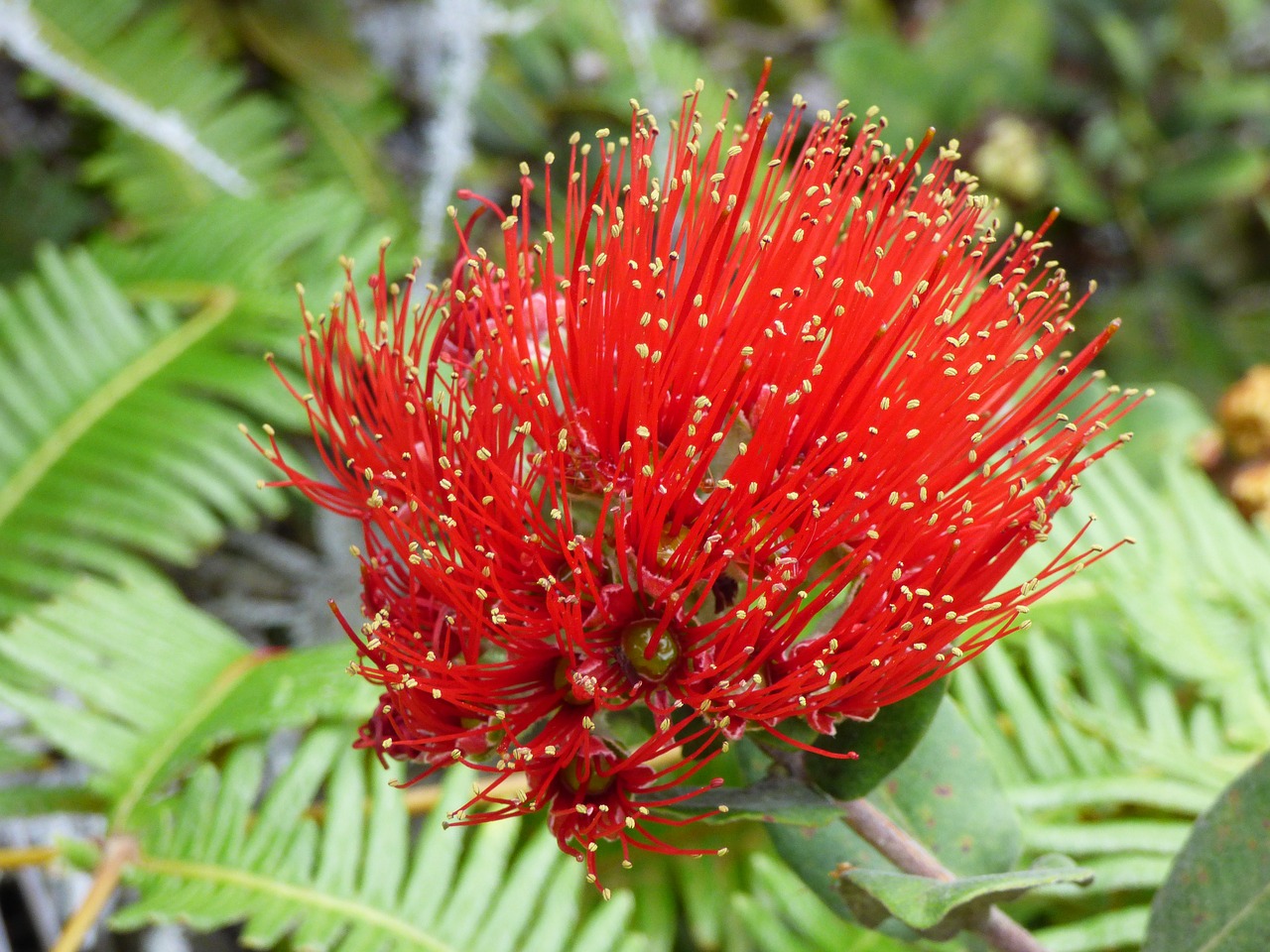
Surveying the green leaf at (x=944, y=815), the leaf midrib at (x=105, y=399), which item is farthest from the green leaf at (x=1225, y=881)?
the leaf midrib at (x=105, y=399)

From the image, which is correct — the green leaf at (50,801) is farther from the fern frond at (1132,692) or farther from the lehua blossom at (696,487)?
the fern frond at (1132,692)

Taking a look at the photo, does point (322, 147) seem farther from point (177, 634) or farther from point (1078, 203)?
point (1078, 203)

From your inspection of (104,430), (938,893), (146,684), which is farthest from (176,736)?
(938,893)

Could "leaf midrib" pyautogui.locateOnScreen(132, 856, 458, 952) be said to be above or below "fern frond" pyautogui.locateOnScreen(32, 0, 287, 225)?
below

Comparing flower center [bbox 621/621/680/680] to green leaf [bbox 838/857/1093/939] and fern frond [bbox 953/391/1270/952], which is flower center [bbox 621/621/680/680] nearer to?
green leaf [bbox 838/857/1093/939]

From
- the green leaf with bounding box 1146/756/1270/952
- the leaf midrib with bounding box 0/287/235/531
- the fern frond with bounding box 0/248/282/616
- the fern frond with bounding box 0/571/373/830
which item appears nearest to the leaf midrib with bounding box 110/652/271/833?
the fern frond with bounding box 0/571/373/830

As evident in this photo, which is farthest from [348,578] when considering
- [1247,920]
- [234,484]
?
[1247,920]
